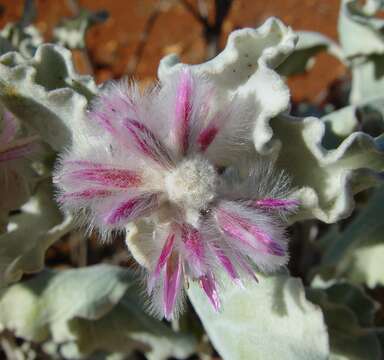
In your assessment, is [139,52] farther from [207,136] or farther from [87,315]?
[207,136]

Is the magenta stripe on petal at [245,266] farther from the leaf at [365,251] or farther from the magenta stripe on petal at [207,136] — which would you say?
the leaf at [365,251]

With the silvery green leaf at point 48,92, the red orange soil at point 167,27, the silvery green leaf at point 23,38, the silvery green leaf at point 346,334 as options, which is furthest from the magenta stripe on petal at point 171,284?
the red orange soil at point 167,27

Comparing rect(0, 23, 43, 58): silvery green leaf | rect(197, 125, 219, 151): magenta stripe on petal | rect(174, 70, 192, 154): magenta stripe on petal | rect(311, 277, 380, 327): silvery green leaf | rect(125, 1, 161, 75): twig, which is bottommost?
rect(311, 277, 380, 327): silvery green leaf

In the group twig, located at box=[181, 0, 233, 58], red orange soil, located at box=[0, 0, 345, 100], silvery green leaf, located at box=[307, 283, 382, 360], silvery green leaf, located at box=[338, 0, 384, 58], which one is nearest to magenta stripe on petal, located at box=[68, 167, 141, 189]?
silvery green leaf, located at box=[307, 283, 382, 360]

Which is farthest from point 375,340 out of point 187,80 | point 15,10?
point 15,10

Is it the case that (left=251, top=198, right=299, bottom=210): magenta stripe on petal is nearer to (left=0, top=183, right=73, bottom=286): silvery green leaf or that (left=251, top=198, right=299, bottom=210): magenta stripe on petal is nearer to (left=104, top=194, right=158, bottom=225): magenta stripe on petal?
(left=104, top=194, right=158, bottom=225): magenta stripe on petal

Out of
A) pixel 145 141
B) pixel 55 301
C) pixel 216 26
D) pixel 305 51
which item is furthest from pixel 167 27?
pixel 145 141
